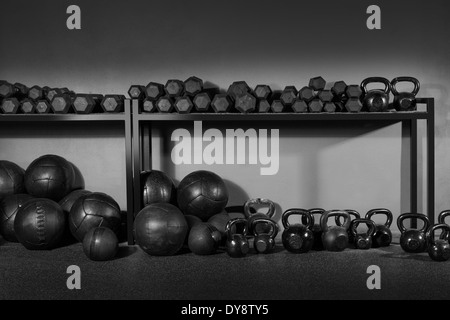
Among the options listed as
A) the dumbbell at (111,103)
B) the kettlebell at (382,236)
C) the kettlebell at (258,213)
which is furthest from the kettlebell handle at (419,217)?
the dumbbell at (111,103)

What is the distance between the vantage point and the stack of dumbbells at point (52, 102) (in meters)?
3.14

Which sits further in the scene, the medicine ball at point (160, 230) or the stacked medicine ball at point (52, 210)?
the stacked medicine ball at point (52, 210)

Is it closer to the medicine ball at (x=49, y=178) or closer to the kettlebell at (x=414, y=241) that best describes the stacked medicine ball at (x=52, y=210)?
the medicine ball at (x=49, y=178)

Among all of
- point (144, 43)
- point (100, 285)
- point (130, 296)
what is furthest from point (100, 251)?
point (144, 43)

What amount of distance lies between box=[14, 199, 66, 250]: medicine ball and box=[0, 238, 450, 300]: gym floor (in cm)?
7

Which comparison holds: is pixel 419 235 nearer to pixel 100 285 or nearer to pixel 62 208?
pixel 100 285

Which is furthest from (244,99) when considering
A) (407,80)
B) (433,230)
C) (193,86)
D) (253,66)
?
(433,230)

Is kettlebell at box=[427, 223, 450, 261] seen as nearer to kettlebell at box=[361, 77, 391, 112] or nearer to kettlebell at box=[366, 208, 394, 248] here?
kettlebell at box=[366, 208, 394, 248]

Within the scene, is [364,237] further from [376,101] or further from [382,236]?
[376,101]

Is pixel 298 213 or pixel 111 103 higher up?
pixel 111 103

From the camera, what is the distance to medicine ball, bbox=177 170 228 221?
3145 mm

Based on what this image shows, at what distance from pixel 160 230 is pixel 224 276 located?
1.74 feet

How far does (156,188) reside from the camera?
3191 millimetres

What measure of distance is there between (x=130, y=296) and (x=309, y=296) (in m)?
0.77
